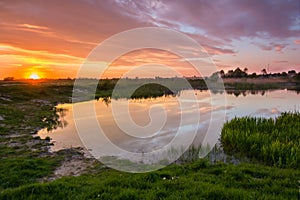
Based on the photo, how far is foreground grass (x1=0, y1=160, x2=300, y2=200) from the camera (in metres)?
5.83

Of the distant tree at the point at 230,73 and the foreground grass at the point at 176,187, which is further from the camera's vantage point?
the distant tree at the point at 230,73

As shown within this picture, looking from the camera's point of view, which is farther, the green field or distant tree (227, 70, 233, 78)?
distant tree (227, 70, 233, 78)

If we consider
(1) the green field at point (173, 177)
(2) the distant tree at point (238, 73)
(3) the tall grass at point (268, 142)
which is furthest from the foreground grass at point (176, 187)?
(2) the distant tree at point (238, 73)

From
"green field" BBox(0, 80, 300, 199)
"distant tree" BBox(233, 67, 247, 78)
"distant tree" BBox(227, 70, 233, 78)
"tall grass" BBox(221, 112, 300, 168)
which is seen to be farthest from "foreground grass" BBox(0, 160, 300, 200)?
"distant tree" BBox(233, 67, 247, 78)

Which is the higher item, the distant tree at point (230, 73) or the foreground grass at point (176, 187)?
the distant tree at point (230, 73)

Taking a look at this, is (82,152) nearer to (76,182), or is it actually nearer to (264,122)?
(76,182)

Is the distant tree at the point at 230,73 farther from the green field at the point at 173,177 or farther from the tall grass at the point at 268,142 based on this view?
the green field at the point at 173,177

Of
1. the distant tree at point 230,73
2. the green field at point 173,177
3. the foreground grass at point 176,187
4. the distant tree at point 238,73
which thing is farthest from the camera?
the distant tree at point 238,73

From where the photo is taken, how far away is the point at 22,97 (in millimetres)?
34438

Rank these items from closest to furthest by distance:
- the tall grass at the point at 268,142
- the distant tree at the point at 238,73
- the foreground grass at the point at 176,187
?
the foreground grass at the point at 176,187 → the tall grass at the point at 268,142 → the distant tree at the point at 238,73

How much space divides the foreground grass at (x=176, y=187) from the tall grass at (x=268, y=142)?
2.45 m

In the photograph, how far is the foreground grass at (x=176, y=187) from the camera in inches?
230

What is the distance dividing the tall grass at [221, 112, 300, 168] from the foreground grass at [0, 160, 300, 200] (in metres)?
2.45

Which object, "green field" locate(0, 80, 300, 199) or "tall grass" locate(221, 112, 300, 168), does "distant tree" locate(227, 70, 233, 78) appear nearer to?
"tall grass" locate(221, 112, 300, 168)
